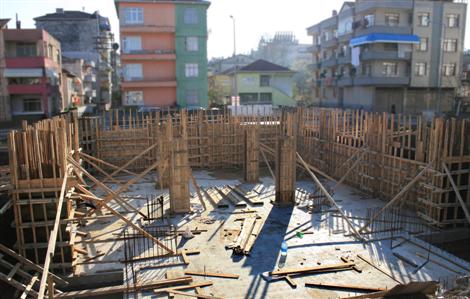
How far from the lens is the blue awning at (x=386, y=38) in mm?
39719

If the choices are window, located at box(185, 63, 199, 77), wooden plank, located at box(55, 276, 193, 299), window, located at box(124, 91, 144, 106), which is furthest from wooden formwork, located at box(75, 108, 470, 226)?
window, located at box(185, 63, 199, 77)

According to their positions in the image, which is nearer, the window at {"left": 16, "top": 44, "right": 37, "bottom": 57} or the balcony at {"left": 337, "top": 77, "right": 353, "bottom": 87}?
the window at {"left": 16, "top": 44, "right": 37, "bottom": 57}

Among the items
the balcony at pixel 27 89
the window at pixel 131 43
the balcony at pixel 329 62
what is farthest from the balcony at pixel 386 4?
the balcony at pixel 27 89

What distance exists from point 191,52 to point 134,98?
664cm

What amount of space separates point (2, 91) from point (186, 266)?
32.2 metres

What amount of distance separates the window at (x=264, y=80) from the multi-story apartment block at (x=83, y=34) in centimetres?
1941

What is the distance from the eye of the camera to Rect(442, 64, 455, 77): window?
42875 mm

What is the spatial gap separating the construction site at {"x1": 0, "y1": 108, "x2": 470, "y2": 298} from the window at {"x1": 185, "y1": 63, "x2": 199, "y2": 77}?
2171 cm

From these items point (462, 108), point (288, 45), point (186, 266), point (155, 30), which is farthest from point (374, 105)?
point (288, 45)

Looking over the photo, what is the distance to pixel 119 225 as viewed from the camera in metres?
11.9

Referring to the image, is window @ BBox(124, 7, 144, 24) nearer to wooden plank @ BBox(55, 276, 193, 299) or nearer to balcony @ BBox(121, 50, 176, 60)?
balcony @ BBox(121, 50, 176, 60)

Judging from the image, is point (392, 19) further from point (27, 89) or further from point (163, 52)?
point (27, 89)

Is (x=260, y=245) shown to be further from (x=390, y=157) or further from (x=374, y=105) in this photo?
(x=374, y=105)

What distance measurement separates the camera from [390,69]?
137 ft
